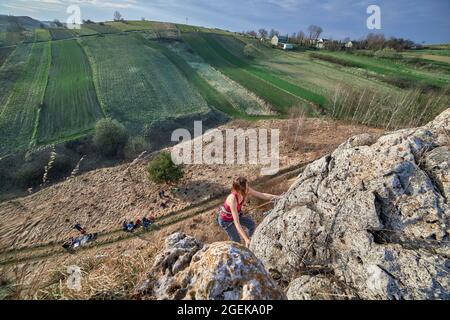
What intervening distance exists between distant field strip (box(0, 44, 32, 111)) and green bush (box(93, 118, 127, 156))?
14329mm

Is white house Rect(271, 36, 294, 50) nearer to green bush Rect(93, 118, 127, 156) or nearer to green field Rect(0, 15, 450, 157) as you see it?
green field Rect(0, 15, 450, 157)

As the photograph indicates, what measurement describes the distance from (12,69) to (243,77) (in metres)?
37.7

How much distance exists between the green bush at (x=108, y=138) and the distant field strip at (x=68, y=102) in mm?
3840

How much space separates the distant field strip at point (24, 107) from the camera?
2644 centimetres

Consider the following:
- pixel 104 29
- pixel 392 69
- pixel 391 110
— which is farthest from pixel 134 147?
pixel 104 29

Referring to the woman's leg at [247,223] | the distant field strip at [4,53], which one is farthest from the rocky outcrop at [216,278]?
the distant field strip at [4,53]

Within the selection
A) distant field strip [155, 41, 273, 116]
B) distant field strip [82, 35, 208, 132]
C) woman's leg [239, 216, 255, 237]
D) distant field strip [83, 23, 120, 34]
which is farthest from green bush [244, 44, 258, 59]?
woman's leg [239, 216, 255, 237]

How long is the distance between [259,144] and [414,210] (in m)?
19.8

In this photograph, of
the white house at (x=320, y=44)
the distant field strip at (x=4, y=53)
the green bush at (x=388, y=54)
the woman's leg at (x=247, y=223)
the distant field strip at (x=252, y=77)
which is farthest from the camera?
the white house at (x=320, y=44)

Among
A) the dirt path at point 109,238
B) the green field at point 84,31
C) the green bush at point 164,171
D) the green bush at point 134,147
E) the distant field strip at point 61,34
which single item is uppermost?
the green field at point 84,31

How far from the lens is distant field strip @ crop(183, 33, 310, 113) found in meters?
39.8

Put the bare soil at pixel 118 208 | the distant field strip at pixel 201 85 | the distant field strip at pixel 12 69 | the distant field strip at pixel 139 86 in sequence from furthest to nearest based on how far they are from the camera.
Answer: the distant field strip at pixel 201 85 → the distant field strip at pixel 12 69 → the distant field strip at pixel 139 86 → the bare soil at pixel 118 208

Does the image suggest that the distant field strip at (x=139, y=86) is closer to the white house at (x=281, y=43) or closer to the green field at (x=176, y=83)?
the green field at (x=176, y=83)
